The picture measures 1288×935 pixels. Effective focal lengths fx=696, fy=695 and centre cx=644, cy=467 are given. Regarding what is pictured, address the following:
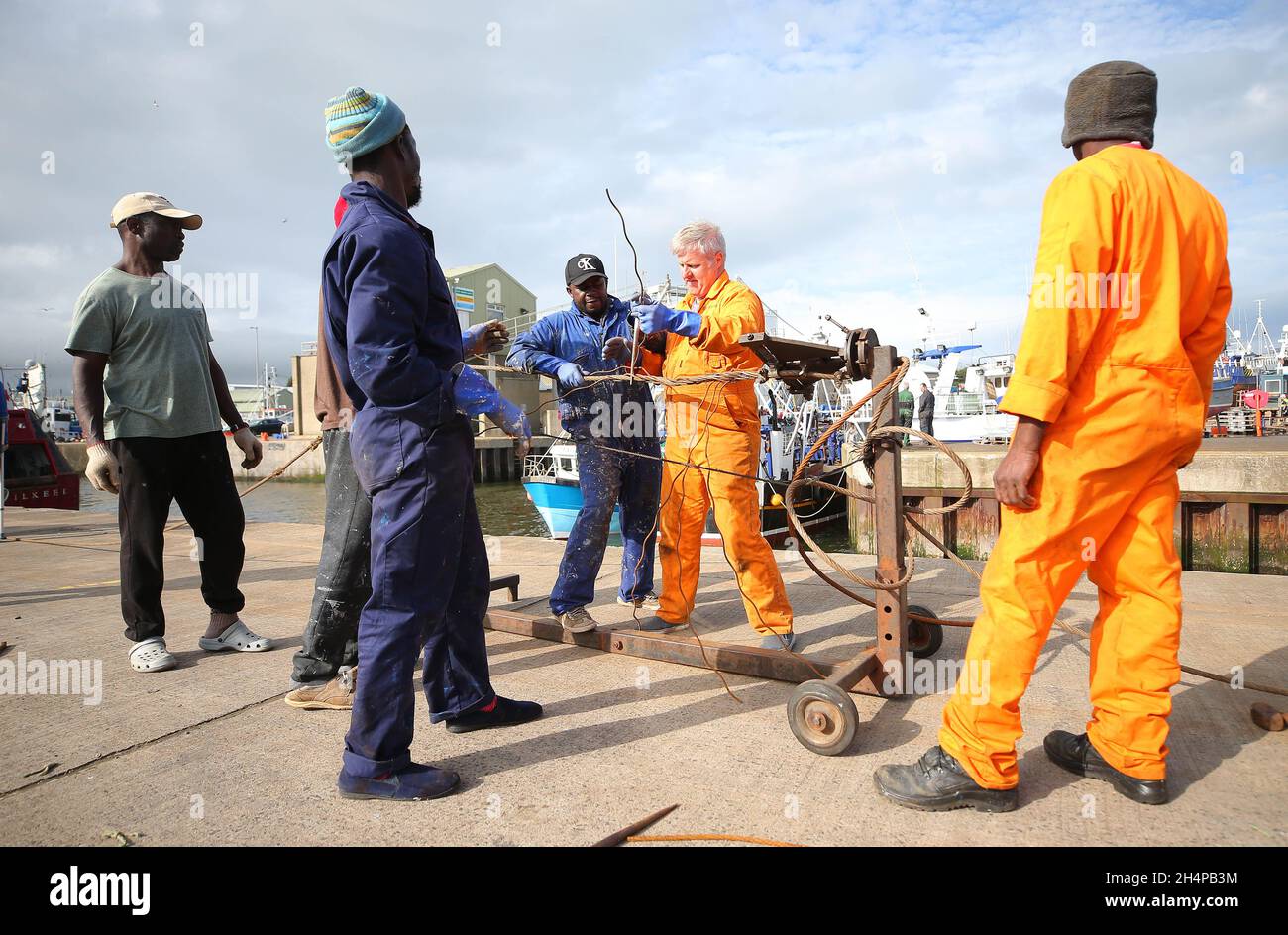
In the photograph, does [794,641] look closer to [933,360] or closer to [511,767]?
[511,767]

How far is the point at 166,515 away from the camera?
343 centimetres

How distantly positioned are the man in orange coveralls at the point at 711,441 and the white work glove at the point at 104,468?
255 centimetres

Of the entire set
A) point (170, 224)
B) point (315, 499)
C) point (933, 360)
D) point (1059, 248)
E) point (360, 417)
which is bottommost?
point (315, 499)

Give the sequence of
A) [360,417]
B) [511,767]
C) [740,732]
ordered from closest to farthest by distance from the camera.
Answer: [360,417] → [511,767] → [740,732]

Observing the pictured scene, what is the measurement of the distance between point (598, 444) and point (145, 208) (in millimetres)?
2468

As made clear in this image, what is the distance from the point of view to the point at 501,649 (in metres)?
3.58

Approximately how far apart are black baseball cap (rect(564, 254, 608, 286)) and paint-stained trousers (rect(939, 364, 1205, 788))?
2641mm

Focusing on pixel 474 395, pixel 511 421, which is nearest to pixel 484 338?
pixel 511 421

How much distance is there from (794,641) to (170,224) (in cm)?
373

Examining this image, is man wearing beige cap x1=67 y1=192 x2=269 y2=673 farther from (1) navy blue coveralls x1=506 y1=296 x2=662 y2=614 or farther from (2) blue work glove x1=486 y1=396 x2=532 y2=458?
(2) blue work glove x1=486 y1=396 x2=532 y2=458

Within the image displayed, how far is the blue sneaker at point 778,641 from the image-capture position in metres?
3.34

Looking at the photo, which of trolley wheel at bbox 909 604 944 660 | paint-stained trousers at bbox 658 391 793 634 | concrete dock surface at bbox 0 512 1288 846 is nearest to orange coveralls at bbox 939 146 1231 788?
concrete dock surface at bbox 0 512 1288 846
